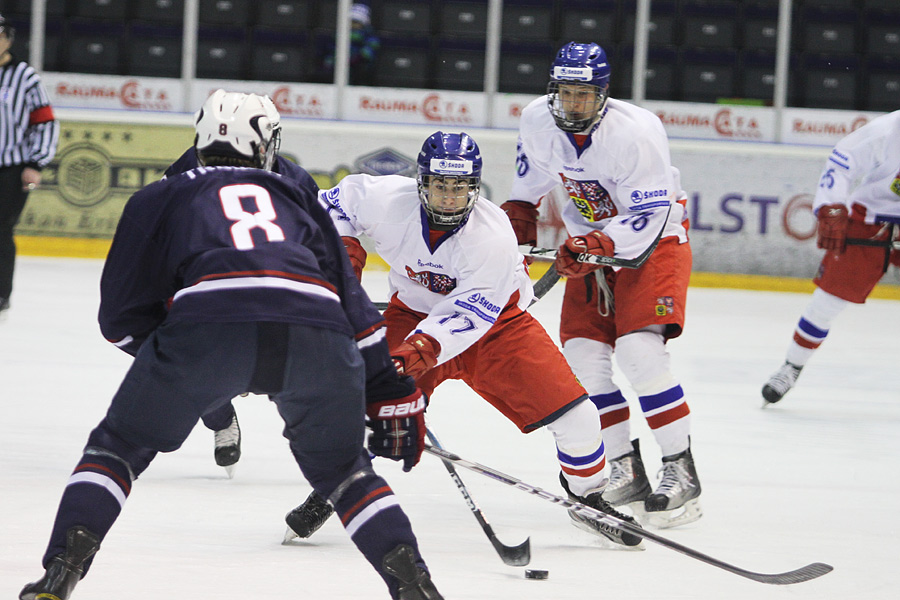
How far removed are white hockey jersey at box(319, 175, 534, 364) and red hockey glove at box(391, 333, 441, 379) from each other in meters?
0.03

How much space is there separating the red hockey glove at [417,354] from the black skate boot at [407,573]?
0.66 metres

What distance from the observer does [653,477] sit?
3.65 meters

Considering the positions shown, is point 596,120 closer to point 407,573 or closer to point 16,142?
point 407,573

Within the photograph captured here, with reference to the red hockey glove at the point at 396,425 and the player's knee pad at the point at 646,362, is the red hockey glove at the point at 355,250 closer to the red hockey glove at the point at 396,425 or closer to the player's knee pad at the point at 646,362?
the player's knee pad at the point at 646,362

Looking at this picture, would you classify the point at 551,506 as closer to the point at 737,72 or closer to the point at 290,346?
the point at 290,346

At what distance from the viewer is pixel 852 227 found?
4.77m

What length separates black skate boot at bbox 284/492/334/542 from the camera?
2.74 m

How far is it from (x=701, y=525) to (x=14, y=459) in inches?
73.0

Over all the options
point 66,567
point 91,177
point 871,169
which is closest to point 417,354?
point 66,567

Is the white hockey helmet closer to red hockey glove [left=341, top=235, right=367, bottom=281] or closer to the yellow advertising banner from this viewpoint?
red hockey glove [left=341, top=235, right=367, bottom=281]

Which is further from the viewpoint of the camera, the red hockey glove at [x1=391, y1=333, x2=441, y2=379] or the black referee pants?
the black referee pants

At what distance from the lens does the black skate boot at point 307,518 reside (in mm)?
2742

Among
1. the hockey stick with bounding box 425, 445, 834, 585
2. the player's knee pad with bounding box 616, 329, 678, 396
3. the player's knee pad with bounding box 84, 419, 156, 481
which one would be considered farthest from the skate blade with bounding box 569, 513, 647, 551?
the player's knee pad with bounding box 84, 419, 156, 481

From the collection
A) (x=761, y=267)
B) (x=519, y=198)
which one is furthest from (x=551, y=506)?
(x=761, y=267)
